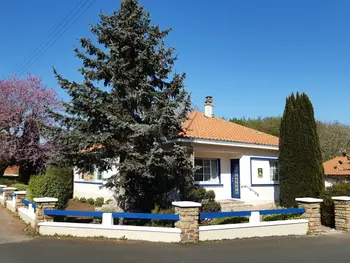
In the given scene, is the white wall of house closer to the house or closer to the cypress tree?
the house

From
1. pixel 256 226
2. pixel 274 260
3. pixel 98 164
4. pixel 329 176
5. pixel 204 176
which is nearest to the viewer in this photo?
pixel 274 260

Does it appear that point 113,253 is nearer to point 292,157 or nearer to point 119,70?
point 119,70

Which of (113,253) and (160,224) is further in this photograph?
(160,224)

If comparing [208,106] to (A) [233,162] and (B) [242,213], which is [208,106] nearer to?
(A) [233,162]

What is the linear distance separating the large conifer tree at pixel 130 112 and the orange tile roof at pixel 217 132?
2.77m

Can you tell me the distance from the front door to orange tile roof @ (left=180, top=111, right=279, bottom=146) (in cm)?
129

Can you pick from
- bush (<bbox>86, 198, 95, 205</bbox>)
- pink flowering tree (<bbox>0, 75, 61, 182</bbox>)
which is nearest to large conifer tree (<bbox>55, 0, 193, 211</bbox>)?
bush (<bbox>86, 198, 95, 205</bbox>)

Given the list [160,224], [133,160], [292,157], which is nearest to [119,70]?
[133,160]

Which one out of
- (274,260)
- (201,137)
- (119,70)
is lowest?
(274,260)

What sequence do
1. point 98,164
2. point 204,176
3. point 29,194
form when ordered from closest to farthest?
point 98,164, point 29,194, point 204,176

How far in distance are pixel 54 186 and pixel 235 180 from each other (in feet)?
28.7

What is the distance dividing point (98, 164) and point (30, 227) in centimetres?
311

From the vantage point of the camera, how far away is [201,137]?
51.1 feet

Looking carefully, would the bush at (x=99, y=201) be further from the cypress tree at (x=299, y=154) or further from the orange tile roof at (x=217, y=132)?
the cypress tree at (x=299, y=154)
